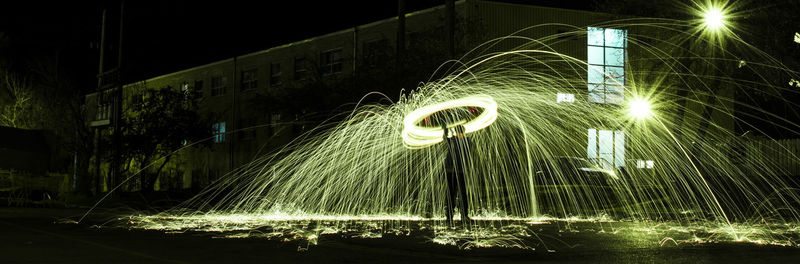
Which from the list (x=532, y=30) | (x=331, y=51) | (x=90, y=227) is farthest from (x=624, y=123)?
(x=90, y=227)

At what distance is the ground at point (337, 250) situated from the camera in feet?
33.9

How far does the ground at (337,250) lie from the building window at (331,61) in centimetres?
3149

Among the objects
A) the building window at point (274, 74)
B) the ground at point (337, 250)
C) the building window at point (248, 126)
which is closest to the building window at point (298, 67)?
the building window at point (274, 74)

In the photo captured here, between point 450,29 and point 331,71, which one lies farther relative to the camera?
point 331,71

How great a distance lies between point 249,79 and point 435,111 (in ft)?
133

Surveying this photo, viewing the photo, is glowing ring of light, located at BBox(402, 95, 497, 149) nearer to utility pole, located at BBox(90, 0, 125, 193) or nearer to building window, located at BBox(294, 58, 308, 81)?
utility pole, located at BBox(90, 0, 125, 193)

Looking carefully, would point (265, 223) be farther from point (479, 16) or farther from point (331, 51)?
point (331, 51)

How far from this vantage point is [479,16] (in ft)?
116

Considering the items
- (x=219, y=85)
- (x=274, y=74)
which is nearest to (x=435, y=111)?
(x=274, y=74)

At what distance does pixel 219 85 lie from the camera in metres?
55.8

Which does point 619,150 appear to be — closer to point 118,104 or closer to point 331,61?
point 331,61

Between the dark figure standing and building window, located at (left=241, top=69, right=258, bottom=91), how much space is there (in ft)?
127

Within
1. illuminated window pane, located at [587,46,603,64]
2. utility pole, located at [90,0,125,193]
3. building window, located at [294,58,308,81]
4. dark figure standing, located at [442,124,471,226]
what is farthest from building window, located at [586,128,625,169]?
dark figure standing, located at [442,124,471,226]

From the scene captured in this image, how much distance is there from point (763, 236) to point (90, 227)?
→ 13.0m
